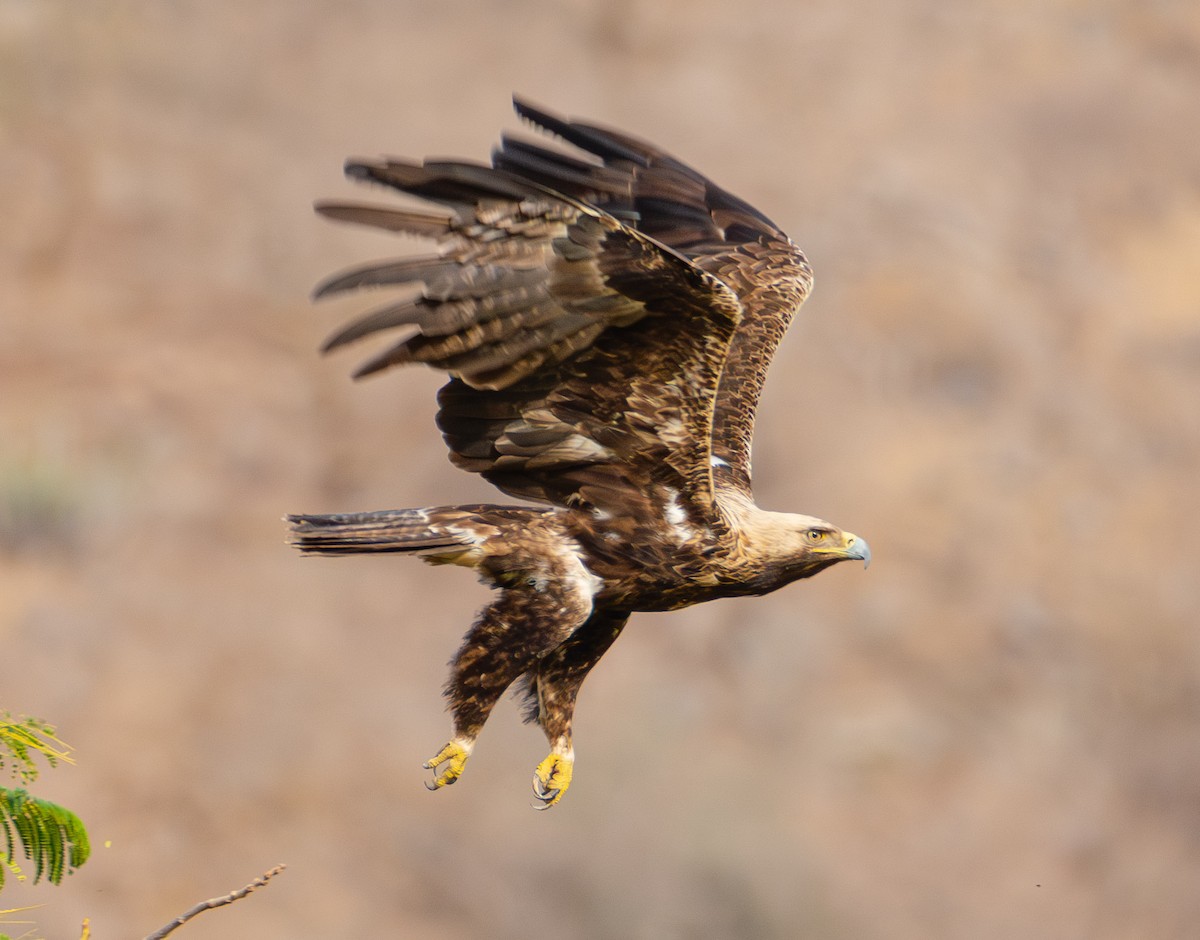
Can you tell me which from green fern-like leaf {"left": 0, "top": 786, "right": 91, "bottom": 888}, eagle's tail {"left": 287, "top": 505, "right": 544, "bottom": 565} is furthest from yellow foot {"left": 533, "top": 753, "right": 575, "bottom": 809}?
green fern-like leaf {"left": 0, "top": 786, "right": 91, "bottom": 888}

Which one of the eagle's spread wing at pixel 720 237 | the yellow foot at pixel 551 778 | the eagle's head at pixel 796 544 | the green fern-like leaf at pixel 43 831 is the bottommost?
the green fern-like leaf at pixel 43 831

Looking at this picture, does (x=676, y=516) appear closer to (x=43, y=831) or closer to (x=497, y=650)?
(x=497, y=650)

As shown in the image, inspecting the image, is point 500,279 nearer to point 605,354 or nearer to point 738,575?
point 605,354

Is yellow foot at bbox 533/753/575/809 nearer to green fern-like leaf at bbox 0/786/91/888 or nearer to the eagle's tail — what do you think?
the eagle's tail

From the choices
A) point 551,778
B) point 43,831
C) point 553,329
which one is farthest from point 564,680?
point 43,831

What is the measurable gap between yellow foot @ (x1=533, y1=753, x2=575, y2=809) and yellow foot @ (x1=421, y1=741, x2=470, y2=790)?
384 mm

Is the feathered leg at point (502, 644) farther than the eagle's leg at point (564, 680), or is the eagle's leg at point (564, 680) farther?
the eagle's leg at point (564, 680)

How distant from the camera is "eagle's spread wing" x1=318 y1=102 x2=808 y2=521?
5754mm

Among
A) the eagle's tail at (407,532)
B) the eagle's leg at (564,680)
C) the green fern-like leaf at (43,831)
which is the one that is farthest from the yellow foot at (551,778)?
the green fern-like leaf at (43,831)

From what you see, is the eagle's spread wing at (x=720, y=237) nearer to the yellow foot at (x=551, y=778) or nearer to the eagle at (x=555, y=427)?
the eagle at (x=555, y=427)

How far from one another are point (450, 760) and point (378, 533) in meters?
1.04

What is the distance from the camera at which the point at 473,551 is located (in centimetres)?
647

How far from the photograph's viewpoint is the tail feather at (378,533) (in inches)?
249

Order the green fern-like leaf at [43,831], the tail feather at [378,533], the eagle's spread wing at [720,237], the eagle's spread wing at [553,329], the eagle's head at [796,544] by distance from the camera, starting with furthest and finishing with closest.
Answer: the eagle's spread wing at [720,237]
the eagle's head at [796,544]
the tail feather at [378,533]
the eagle's spread wing at [553,329]
the green fern-like leaf at [43,831]
